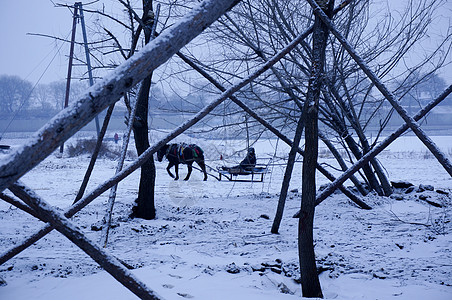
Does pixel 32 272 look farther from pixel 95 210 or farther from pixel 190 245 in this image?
pixel 95 210

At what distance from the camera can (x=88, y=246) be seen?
166cm

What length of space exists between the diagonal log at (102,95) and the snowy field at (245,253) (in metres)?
1.82

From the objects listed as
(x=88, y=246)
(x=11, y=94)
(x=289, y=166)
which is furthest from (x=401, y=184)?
(x=11, y=94)

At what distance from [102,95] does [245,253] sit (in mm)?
3123

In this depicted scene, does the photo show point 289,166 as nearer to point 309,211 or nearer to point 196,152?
point 309,211

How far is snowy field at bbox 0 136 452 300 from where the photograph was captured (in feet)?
9.22

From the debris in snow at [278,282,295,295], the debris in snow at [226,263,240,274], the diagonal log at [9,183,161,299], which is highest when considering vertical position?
the diagonal log at [9,183,161,299]

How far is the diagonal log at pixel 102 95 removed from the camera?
43.7 inches

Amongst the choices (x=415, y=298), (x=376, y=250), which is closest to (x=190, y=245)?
(x=376, y=250)

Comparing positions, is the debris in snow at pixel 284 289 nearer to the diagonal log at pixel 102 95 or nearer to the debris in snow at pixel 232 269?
the debris in snow at pixel 232 269

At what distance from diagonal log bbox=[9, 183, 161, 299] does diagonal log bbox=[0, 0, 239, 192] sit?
1.98 feet

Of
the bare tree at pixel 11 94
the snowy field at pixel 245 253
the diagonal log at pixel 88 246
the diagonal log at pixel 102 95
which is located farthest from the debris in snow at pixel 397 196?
the bare tree at pixel 11 94

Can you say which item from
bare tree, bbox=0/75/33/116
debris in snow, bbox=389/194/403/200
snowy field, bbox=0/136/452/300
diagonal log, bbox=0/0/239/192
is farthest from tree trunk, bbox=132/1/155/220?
bare tree, bbox=0/75/33/116

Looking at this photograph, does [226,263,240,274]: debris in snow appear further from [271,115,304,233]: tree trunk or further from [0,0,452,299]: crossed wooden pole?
[0,0,452,299]: crossed wooden pole
